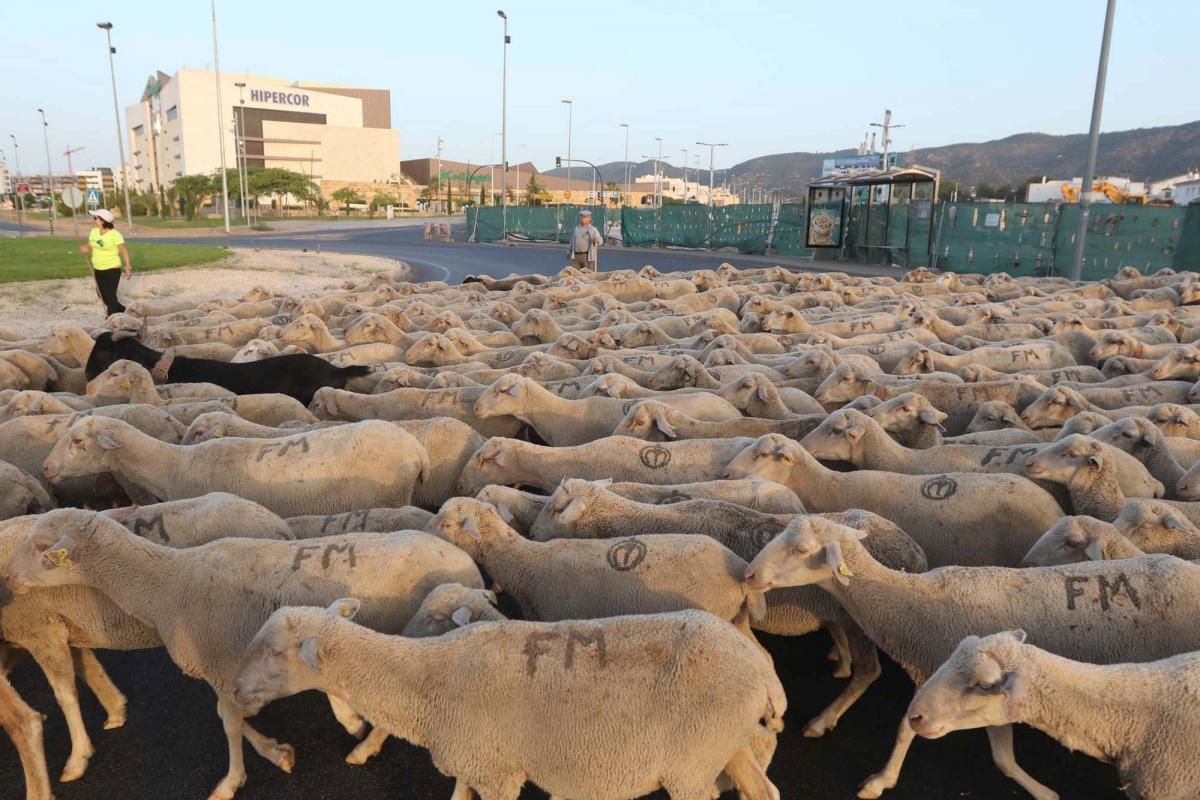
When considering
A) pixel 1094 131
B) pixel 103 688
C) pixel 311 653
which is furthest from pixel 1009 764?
pixel 1094 131

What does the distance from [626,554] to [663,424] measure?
2.38 metres

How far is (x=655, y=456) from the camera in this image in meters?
6.21

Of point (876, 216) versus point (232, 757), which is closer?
point (232, 757)

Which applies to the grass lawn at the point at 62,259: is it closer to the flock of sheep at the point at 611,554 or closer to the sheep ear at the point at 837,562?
the flock of sheep at the point at 611,554

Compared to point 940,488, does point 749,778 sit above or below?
below

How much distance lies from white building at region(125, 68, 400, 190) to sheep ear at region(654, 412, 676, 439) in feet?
378

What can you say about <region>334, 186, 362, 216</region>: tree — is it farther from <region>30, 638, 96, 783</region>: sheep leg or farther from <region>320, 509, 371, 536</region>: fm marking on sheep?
<region>30, 638, 96, 783</region>: sheep leg

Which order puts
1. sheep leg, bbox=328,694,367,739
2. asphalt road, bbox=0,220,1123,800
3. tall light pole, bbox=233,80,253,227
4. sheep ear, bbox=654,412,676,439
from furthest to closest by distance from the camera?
tall light pole, bbox=233,80,253,227, sheep ear, bbox=654,412,676,439, sheep leg, bbox=328,694,367,739, asphalt road, bbox=0,220,1123,800

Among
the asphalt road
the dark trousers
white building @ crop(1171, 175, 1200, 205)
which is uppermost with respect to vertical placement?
white building @ crop(1171, 175, 1200, 205)

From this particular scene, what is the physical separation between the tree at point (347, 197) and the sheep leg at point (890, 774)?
108319 mm

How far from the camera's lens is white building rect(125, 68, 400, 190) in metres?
112

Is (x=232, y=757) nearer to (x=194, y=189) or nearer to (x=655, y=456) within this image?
(x=655, y=456)

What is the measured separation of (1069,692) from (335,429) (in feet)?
16.0

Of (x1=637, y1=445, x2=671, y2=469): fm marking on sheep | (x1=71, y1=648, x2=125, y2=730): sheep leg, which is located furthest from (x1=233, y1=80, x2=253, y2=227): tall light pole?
(x1=71, y1=648, x2=125, y2=730): sheep leg
